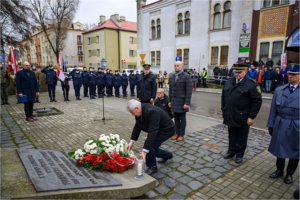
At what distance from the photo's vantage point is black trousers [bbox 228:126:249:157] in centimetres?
421

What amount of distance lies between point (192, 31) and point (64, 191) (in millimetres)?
23716

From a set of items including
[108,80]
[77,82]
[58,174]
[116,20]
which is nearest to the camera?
[58,174]

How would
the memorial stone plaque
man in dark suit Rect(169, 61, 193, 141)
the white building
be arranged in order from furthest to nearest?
the white building, man in dark suit Rect(169, 61, 193, 141), the memorial stone plaque

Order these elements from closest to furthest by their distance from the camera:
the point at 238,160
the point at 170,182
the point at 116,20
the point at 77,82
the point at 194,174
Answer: the point at 170,182
the point at 194,174
the point at 238,160
the point at 77,82
the point at 116,20

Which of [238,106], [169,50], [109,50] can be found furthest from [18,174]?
[109,50]

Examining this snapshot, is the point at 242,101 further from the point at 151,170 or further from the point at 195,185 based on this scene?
the point at 151,170

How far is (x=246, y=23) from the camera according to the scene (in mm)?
18719

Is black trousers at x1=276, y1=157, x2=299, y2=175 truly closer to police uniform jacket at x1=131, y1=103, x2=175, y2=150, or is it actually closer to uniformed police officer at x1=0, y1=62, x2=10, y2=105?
police uniform jacket at x1=131, y1=103, x2=175, y2=150

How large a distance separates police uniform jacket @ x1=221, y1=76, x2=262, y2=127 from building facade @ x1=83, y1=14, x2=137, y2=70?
3788 cm

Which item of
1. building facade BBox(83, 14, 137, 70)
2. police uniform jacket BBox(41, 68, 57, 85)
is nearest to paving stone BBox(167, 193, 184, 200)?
police uniform jacket BBox(41, 68, 57, 85)

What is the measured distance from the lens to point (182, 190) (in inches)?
130

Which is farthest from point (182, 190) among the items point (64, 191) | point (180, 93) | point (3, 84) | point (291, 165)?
point (3, 84)

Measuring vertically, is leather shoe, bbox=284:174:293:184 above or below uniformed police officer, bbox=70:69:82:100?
below

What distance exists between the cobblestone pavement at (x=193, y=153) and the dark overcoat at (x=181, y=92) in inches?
37.4
